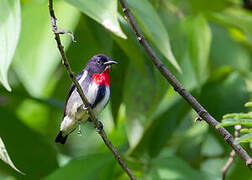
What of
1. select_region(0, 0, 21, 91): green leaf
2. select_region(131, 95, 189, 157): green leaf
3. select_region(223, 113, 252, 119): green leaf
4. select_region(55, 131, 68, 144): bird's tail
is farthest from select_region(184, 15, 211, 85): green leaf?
select_region(223, 113, 252, 119): green leaf

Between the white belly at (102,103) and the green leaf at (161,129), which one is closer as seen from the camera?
the white belly at (102,103)

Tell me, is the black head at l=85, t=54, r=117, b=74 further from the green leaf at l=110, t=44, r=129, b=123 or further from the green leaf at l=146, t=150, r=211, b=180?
the green leaf at l=146, t=150, r=211, b=180

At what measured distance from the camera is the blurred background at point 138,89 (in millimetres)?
2846

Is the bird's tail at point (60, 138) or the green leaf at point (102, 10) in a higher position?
the green leaf at point (102, 10)

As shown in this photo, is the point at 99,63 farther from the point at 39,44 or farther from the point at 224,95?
the point at 224,95

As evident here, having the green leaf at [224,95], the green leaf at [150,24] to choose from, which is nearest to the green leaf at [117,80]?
the green leaf at [224,95]

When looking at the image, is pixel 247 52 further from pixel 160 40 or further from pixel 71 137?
pixel 160 40

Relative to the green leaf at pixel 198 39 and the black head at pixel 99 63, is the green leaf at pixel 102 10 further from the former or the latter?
the green leaf at pixel 198 39

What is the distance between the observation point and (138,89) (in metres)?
2.96

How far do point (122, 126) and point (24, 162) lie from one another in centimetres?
84

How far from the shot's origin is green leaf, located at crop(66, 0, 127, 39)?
191 centimetres

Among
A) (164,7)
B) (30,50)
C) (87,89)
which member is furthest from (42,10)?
(164,7)

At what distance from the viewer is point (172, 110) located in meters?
3.48

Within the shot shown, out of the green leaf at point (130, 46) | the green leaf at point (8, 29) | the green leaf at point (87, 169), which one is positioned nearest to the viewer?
the green leaf at point (8, 29)
